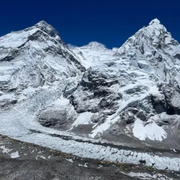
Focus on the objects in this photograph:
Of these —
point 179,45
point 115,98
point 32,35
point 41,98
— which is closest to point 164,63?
point 179,45

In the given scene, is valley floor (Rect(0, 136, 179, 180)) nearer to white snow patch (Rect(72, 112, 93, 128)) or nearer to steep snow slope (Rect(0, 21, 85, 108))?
white snow patch (Rect(72, 112, 93, 128))

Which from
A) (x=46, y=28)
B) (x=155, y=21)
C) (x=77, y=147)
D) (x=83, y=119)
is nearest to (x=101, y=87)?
(x=83, y=119)

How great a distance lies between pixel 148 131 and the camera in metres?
81.1

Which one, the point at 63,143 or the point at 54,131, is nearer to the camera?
the point at 63,143

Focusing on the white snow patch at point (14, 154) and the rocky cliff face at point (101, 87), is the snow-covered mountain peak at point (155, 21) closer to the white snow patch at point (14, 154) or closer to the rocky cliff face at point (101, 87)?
the rocky cliff face at point (101, 87)

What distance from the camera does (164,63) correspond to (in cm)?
13400

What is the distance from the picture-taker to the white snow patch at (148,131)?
3057 inches

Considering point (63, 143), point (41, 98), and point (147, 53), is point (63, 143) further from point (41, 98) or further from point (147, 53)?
point (147, 53)

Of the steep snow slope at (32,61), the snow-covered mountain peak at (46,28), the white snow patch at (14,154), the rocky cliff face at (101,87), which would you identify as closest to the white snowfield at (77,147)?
the white snow patch at (14,154)

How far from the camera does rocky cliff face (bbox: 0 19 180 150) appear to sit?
86312mm

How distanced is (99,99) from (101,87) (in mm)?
6700

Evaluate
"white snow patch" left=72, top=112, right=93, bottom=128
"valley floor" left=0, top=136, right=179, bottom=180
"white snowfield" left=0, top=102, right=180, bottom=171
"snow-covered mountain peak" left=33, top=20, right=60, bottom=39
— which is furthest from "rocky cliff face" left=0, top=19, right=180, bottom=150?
"valley floor" left=0, top=136, right=179, bottom=180

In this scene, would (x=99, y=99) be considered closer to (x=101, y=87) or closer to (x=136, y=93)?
(x=101, y=87)

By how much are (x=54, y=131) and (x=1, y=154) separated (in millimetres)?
32905
